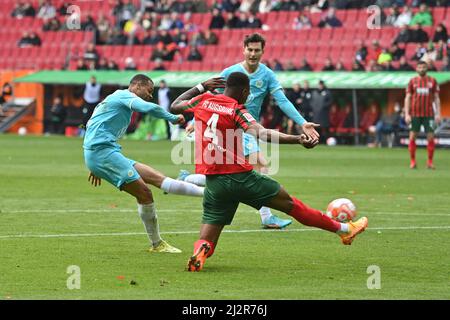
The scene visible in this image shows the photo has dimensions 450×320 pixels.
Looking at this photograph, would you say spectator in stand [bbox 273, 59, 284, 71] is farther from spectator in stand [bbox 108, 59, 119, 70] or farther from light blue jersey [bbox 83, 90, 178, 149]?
light blue jersey [bbox 83, 90, 178, 149]

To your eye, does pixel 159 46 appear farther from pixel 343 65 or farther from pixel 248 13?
pixel 343 65

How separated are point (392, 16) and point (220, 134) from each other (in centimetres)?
2921

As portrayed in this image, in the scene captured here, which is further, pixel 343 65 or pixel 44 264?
pixel 343 65

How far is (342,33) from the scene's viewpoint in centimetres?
3984

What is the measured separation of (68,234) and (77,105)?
1264 inches

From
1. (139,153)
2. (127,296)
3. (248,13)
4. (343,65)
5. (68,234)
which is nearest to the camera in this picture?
(127,296)

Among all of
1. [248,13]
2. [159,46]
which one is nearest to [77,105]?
[159,46]

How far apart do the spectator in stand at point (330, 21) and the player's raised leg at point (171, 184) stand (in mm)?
28924

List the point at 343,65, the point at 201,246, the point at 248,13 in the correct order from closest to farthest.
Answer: the point at 201,246, the point at 343,65, the point at 248,13

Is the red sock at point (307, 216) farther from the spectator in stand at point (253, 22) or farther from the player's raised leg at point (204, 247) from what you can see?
the spectator in stand at point (253, 22)

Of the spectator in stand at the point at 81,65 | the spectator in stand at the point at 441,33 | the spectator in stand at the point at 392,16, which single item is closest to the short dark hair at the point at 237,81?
the spectator in stand at the point at 441,33

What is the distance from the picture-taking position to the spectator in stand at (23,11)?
1977 inches

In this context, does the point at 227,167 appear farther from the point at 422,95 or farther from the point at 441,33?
the point at 441,33

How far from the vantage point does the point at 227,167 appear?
10.5 metres
